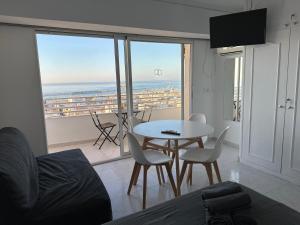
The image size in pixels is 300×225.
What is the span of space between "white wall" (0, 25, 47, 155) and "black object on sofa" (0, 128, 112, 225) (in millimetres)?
916

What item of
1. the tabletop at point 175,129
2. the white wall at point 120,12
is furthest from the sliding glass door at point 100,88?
the tabletop at point 175,129

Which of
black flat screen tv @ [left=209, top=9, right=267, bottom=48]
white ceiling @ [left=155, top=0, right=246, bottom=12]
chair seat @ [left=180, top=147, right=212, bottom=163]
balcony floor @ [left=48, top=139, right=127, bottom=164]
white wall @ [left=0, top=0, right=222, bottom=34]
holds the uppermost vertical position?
white ceiling @ [left=155, top=0, right=246, bottom=12]

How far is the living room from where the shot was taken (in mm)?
1558

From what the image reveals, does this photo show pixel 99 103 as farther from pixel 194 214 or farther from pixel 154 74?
pixel 194 214

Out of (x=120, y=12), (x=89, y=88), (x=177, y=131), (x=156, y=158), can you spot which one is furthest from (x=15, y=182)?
(x=89, y=88)

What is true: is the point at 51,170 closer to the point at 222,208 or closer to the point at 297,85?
the point at 222,208

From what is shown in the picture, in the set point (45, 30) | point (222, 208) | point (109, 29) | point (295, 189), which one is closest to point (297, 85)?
point (295, 189)

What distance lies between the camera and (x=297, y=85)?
265cm

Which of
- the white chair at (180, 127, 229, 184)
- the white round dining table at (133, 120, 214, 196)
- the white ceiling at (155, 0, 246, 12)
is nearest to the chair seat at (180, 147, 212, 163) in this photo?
the white chair at (180, 127, 229, 184)

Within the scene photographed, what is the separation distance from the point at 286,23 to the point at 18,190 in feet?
10.8

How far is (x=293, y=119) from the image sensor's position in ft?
8.95

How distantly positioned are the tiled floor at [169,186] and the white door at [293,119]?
22 cm

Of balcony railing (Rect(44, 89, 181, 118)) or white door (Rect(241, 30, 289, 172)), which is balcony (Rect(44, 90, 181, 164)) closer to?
balcony railing (Rect(44, 89, 181, 118))

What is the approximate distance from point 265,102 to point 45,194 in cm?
289
